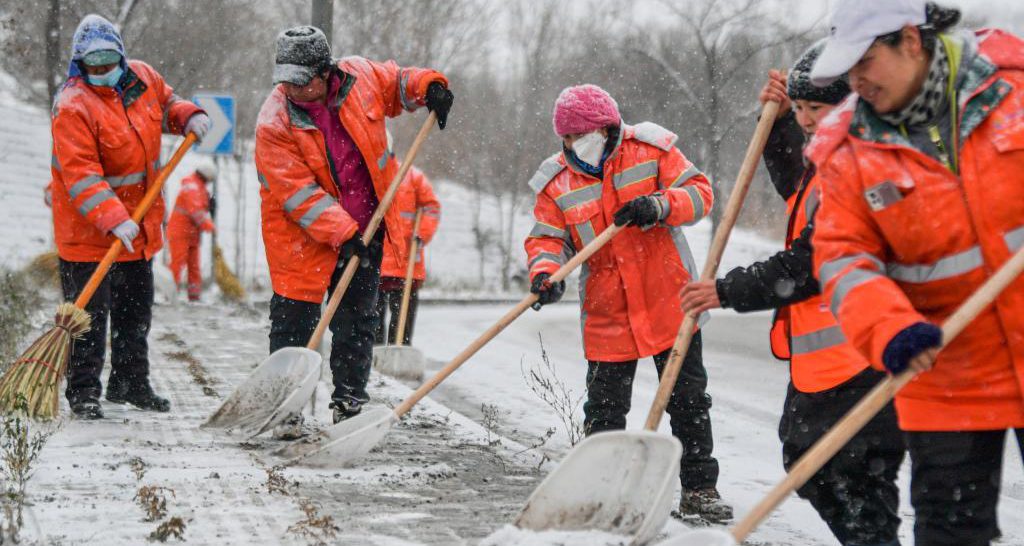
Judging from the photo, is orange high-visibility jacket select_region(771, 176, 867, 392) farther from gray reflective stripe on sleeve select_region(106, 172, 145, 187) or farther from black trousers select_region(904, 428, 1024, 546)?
gray reflective stripe on sleeve select_region(106, 172, 145, 187)

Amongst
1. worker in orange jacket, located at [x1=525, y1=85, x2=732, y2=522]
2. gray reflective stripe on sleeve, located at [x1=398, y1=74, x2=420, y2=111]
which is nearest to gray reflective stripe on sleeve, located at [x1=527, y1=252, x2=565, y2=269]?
worker in orange jacket, located at [x1=525, y1=85, x2=732, y2=522]

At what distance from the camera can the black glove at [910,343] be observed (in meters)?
2.15

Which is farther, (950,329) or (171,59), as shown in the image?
(171,59)

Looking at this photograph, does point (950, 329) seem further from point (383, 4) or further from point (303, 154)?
point (383, 4)

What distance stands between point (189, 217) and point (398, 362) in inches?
274

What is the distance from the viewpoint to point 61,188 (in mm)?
5438

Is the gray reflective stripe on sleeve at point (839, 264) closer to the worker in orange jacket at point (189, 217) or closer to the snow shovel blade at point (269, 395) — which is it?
the snow shovel blade at point (269, 395)

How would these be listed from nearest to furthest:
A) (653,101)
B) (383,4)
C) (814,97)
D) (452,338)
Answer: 1. (814,97)
2. (452,338)
3. (383,4)
4. (653,101)

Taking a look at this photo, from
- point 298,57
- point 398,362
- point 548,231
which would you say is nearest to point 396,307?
point 398,362

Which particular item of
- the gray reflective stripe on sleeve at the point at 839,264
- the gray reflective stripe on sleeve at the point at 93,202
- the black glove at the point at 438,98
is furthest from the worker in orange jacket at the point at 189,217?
the gray reflective stripe on sleeve at the point at 839,264

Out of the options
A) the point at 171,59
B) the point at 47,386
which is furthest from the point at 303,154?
the point at 171,59

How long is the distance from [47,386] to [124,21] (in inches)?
315

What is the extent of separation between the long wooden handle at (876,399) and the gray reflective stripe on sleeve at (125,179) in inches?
163

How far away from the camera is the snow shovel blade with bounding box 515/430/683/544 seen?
312 cm
